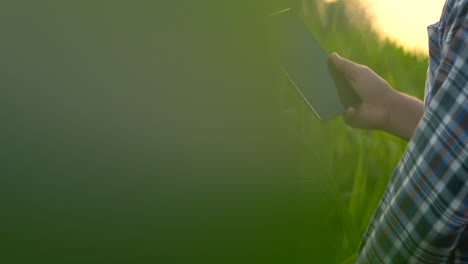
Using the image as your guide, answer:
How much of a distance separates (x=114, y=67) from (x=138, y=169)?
5.5 inches

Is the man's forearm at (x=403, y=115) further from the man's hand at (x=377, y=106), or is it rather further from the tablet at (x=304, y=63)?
the tablet at (x=304, y=63)

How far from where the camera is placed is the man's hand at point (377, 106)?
86 cm

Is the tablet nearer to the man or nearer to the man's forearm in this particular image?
the man's forearm

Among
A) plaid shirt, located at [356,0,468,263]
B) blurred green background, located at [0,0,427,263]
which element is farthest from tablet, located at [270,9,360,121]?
plaid shirt, located at [356,0,468,263]

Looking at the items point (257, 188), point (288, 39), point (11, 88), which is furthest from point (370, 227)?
point (11, 88)

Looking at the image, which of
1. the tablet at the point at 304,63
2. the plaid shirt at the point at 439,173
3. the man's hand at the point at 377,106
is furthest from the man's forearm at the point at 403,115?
the plaid shirt at the point at 439,173

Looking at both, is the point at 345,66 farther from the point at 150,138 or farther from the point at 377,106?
the point at 150,138

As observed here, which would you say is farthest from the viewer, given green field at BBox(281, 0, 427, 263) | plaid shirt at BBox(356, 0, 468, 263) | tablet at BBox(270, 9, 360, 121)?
green field at BBox(281, 0, 427, 263)

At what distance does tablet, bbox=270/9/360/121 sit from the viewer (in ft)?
2.56

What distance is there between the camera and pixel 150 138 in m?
0.67

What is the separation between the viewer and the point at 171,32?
0.68 metres

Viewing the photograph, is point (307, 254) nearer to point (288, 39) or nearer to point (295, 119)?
point (295, 119)

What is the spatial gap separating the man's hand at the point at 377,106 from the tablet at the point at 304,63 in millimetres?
56

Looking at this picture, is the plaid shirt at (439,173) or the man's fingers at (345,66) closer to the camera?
the plaid shirt at (439,173)
